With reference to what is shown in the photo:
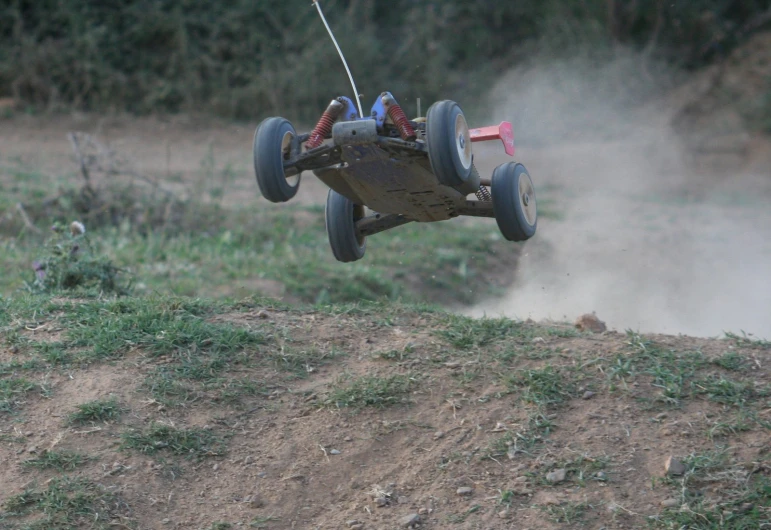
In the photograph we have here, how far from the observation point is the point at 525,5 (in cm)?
1766

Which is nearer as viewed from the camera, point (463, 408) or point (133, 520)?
point (133, 520)

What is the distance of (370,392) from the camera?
479 centimetres

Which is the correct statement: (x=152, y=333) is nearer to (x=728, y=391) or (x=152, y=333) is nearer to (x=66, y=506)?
(x=66, y=506)

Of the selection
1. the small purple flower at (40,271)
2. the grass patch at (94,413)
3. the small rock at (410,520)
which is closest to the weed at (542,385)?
the small rock at (410,520)

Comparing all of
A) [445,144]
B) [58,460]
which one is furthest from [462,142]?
[58,460]

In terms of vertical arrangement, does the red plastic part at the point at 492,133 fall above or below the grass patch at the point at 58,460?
above

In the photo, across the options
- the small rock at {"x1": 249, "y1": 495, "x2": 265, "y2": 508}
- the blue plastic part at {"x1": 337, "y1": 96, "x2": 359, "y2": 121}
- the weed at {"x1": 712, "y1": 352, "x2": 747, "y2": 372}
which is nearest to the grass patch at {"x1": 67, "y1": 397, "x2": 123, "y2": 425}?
the small rock at {"x1": 249, "y1": 495, "x2": 265, "y2": 508}

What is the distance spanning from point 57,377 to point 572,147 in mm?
11882

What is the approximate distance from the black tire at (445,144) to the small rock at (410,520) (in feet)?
5.02

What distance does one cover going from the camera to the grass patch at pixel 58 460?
4.28 m

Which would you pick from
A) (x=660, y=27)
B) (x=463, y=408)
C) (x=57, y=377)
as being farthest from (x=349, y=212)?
(x=660, y=27)

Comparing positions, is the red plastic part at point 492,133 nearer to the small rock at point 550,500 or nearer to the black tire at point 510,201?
the black tire at point 510,201

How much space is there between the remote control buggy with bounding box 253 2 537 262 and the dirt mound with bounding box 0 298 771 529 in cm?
72

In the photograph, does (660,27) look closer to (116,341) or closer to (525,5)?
(525,5)
